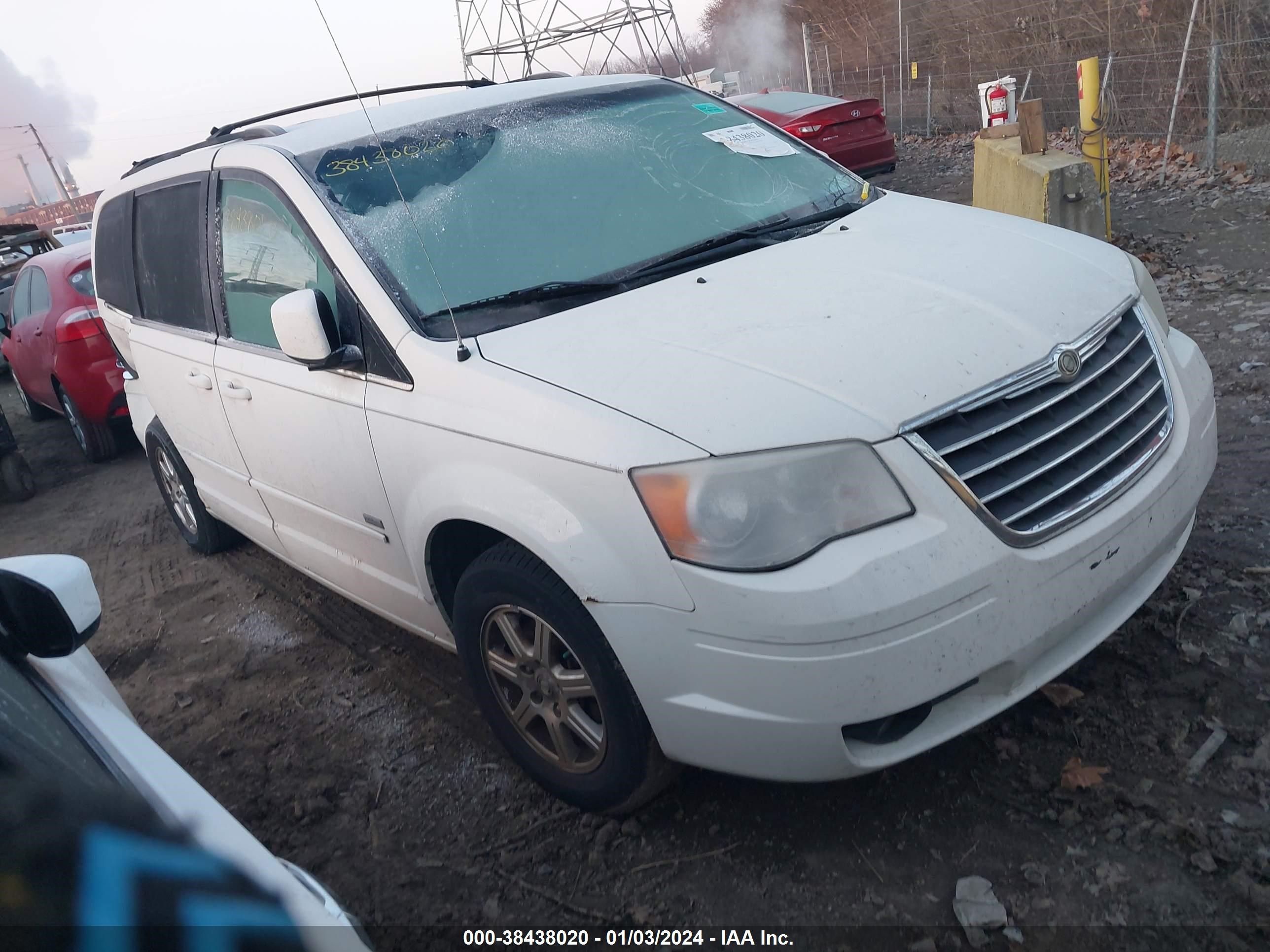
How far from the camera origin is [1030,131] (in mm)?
6945

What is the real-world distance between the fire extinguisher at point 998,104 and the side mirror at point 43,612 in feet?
33.3

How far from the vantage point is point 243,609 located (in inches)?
186

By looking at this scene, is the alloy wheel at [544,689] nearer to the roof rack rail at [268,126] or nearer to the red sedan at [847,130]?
the roof rack rail at [268,126]

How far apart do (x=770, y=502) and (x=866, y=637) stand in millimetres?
342

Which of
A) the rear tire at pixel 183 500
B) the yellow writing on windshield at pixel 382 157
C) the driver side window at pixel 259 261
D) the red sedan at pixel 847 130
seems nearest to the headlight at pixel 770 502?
the driver side window at pixel 259 261

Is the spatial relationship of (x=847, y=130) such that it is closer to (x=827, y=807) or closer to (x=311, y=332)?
(x=311, y=332)

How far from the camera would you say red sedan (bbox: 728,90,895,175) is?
11297 millimetres

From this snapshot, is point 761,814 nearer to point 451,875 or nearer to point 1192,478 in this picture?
point 451,875

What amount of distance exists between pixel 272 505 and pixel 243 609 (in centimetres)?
115

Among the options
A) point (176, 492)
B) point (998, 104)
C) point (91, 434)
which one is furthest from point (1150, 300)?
point (998, 104)

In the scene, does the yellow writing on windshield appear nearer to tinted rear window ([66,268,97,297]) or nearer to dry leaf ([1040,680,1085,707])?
dry leaf ([1040,680,1085,707])

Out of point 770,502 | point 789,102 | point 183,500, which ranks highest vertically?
point 770,502

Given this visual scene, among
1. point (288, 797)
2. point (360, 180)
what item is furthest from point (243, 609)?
point (360, 180)

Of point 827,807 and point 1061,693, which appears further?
point 1061,693
